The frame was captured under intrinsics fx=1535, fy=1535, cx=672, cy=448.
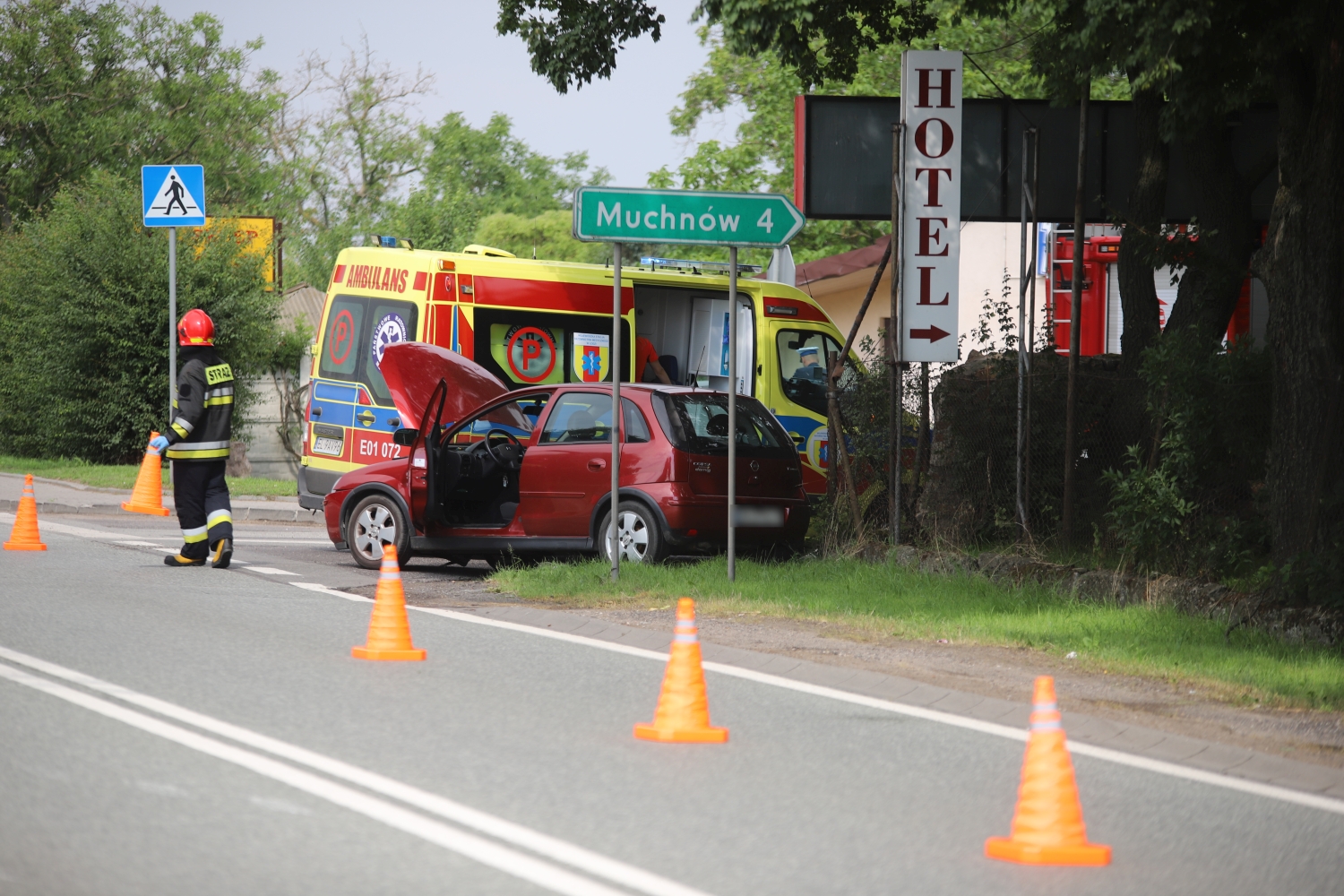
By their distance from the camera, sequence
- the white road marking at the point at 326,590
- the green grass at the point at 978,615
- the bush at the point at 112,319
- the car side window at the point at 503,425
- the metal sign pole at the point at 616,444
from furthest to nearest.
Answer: the bush at the point at 112,319 → the car side window at the point at 503,425 → the metal sign pole at the point at 616,444 → the white road marking at the point at 326,590 → the green grass at the point at 978,615

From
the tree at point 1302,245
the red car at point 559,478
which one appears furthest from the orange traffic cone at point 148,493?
the tree at point 1302,245

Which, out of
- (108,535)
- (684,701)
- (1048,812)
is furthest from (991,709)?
(108,535)

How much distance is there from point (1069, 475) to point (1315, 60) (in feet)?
11.2

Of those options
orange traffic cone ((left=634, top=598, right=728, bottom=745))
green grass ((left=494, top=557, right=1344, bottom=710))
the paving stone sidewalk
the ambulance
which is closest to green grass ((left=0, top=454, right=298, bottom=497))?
the ambulance

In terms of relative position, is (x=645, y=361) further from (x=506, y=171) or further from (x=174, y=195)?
(x=506, y=171)

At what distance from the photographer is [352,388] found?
602 inches

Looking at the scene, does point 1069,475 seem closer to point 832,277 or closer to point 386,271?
point 386,271

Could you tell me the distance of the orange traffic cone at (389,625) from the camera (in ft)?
27.6

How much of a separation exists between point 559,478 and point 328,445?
3.77m

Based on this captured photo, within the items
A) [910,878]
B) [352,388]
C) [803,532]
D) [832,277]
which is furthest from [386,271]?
[832,277]

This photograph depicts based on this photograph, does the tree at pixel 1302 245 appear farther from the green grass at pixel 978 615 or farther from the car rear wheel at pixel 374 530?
the car rear wheel at pixel 374 530

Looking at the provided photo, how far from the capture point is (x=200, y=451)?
1248 cm

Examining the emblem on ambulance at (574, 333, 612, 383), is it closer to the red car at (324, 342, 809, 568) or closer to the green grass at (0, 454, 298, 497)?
the red car at (324, 342, 809, 568)

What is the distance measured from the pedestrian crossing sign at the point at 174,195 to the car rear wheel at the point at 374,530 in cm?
657
